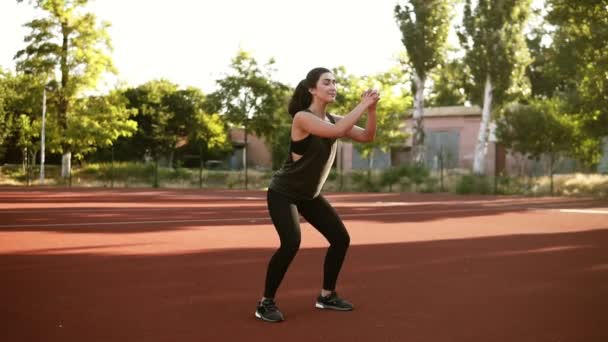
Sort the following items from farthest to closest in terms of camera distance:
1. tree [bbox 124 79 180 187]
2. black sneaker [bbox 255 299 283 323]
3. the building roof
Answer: tree [bbox 124 79 180 187], the building roof, black sneaker [bbox 255 299 283 323]

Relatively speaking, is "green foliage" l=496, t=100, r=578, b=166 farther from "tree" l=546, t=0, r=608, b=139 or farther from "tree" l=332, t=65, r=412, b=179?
"tree" l=332, t=65, r=412, b=179

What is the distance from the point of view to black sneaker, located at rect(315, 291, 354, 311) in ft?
15.9

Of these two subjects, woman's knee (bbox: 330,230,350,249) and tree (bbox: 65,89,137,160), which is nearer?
woman's knee (bbox: 330,230,350,249)

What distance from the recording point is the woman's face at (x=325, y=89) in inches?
175

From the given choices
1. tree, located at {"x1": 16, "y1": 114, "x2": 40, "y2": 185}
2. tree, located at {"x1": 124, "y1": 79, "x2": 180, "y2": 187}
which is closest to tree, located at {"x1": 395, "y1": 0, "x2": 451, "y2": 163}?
tree, located at {"x1": 16, "y1": 114, "x2": 40, "y2": 185}

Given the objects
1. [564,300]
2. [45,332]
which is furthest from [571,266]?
[45,332]

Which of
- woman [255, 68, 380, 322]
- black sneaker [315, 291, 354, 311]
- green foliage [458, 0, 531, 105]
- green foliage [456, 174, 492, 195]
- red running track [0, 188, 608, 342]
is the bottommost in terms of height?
red running track [0, 188, 608, 342]

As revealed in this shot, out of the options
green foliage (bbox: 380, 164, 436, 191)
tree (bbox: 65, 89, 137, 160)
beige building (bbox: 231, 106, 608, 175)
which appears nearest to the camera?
green foliage (bbox: 380, 164, 436, 191)

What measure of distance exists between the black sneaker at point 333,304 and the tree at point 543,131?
29805 mm

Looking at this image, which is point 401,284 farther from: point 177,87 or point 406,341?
point 177,87

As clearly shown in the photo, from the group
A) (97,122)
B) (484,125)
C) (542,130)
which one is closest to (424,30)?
(484,125)

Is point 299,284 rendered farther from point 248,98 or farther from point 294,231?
point 248,98

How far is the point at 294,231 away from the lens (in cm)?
449

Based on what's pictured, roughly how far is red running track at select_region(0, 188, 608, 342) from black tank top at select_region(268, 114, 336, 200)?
0.92m
